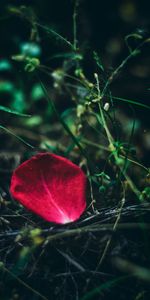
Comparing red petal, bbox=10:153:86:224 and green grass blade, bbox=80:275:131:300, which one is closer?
green grass blade, bbox=80:275:131:300

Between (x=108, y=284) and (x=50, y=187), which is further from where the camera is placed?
(x=50, y=187)

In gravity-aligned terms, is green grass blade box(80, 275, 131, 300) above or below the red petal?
below

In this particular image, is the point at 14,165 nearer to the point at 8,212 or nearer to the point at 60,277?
the point at 8,212

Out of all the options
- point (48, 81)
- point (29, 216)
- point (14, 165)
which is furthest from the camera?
point (48, 81)

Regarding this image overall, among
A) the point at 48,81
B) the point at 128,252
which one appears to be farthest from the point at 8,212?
the point at 48,81

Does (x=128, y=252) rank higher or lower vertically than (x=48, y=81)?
lower

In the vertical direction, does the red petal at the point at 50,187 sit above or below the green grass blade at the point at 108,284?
above

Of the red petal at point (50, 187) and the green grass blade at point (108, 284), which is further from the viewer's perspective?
the red petal at point (50, 187)

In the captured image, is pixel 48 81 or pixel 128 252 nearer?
pixel 128 252
